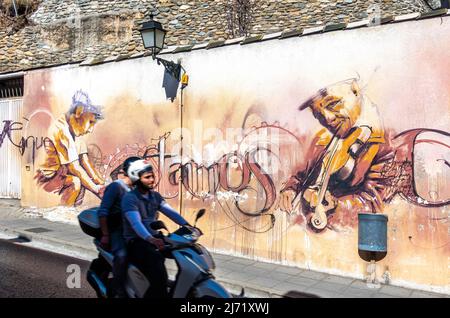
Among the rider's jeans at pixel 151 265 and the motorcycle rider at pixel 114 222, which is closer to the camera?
the rider's jeans at pixel 151 265

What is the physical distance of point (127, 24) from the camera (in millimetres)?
16344

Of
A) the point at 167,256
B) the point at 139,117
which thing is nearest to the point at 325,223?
the point at 167,256

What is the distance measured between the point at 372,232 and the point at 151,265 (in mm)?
3407

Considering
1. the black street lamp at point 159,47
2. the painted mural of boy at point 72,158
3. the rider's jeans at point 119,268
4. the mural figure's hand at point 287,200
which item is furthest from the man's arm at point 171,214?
the painted mural of boy at point 72,158

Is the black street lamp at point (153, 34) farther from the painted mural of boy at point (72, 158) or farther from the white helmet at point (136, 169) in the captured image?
the white helmet at point (136, 169)

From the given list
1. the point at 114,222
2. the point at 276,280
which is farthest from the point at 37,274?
the point at 276,280

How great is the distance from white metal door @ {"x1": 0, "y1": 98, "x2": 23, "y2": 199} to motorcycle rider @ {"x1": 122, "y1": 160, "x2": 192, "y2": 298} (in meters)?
8.29

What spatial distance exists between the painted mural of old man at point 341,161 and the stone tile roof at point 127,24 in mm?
9173

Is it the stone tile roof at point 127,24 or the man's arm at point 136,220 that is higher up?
the stone tile roof at point 127,24

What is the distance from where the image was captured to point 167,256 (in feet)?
12.4

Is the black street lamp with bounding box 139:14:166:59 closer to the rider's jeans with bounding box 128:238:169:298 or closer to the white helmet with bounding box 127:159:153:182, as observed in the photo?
the white helmet with bounding box 127:159:153:182

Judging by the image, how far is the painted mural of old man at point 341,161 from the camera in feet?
19.2

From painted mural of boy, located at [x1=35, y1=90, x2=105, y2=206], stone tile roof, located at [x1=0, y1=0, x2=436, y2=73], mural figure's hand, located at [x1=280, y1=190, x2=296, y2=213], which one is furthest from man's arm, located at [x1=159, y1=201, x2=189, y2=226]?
stone tile roof, located at [x1=0, y1=0, x2=436, y2=73]

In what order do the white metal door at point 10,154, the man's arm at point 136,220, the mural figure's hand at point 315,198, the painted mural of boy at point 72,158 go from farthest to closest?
the white metal door at point 10,154, the painted mural of boy at point 72,158, the mural figure's hand at point 315,198, the man's arm at point 136,220
